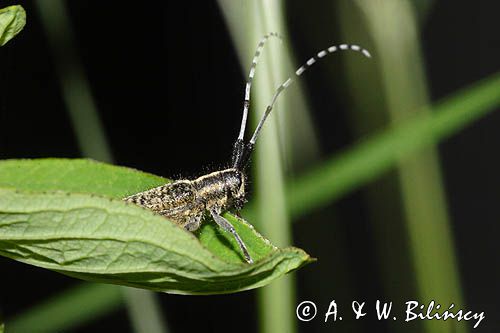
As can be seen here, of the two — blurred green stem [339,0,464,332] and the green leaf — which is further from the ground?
blurred green stem [339,0,464,332]

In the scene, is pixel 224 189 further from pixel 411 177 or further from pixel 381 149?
pixel 411 177

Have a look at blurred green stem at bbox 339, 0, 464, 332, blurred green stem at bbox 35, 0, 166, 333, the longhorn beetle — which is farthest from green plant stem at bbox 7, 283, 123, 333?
blurred green stem at bbox 339, 0, 464, 332

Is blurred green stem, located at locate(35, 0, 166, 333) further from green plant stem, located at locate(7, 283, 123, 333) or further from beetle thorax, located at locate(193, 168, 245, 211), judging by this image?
beetle thorax, located at locate(193, 168, 245, 211)

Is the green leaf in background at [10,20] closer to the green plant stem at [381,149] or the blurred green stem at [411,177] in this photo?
the green plant stem at [381,149]

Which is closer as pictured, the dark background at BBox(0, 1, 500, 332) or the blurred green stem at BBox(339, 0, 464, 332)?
the blurred green stem at BBox(339, 0, 464, 332)

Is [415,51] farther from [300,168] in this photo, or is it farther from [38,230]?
[38,230]

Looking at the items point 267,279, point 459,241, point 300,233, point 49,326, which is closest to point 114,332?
point 49,326
